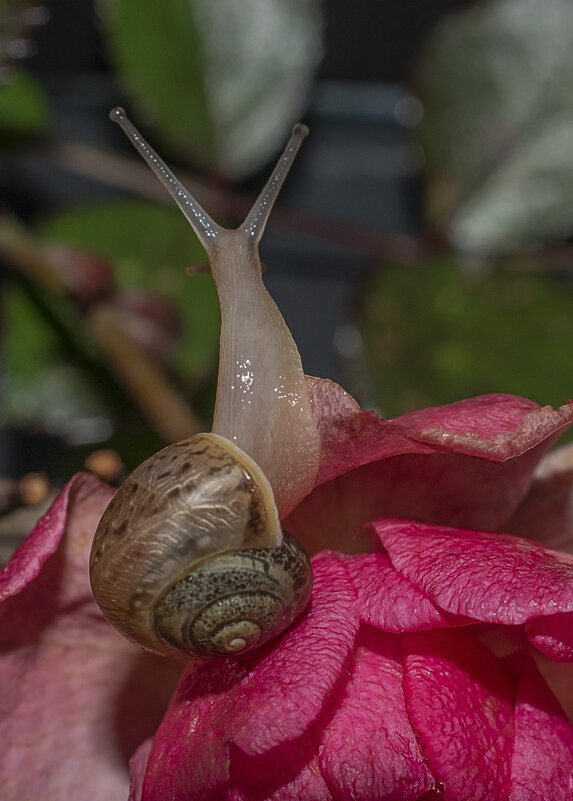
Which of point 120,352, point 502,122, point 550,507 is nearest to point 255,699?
point 550,507

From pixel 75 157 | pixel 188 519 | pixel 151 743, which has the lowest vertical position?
pixel 151 743

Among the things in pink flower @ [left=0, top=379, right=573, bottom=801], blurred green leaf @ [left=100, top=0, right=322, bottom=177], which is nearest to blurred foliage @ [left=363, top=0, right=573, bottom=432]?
blurred green leaf @ [left=100, top=0, right=322, bottom=177]

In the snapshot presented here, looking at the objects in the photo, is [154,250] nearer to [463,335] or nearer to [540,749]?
[463,335]

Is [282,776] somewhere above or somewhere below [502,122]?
below

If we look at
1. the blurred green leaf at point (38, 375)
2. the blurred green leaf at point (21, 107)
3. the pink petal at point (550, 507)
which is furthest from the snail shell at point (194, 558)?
the blurred green leaf at point (21, 107)

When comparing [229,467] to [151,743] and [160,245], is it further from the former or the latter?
[160,245]

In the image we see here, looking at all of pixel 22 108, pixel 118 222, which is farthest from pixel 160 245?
pixel 22 108
